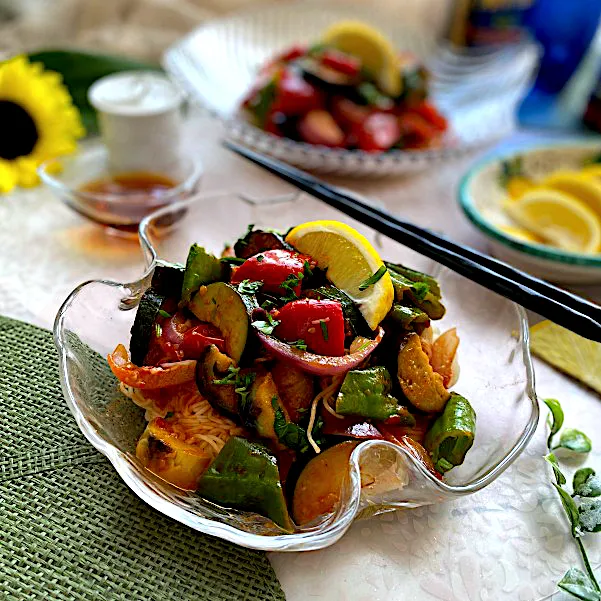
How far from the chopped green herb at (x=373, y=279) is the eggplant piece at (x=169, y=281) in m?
0.35

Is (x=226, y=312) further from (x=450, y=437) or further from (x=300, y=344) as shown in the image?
(x=450, y=437)

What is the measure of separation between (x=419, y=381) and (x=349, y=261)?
0.85 feet

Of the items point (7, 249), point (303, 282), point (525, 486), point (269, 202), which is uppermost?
point (303, 282)

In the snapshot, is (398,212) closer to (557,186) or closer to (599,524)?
(557,186)

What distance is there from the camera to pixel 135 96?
204cm

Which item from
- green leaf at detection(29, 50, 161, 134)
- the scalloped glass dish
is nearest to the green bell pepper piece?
the scalloped glass dish

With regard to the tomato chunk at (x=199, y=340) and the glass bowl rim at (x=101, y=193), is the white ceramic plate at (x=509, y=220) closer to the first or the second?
the glass bowl rim at (x=101, y=193)

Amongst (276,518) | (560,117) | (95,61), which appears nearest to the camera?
(276,518)

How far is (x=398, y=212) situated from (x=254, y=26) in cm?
107

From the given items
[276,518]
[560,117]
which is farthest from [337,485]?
[560,117]

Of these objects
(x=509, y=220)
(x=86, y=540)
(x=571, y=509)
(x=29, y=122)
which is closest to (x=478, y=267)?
(x=571, y=509)

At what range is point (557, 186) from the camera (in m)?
2.08

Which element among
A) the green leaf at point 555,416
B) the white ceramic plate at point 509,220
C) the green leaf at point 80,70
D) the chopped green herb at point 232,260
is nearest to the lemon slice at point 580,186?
the white ceramic plate at point 509,220

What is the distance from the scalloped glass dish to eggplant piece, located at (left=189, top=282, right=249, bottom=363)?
94cm
